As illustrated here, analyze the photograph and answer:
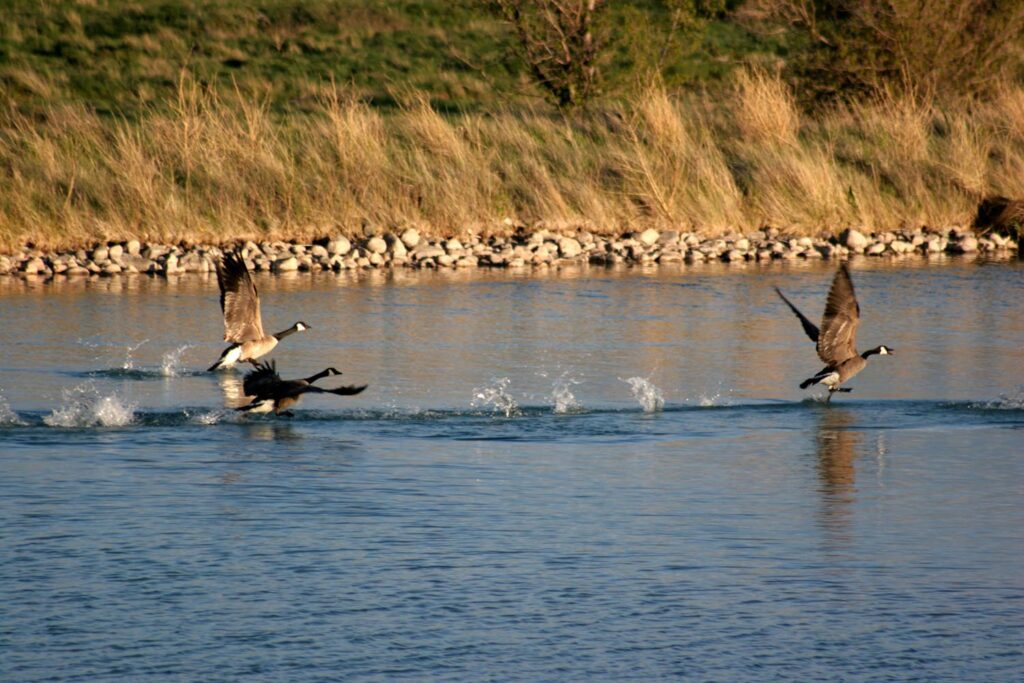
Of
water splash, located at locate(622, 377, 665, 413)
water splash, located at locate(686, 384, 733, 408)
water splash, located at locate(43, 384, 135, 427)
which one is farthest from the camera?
water splash, located at locate(686, 384, 733, 408)

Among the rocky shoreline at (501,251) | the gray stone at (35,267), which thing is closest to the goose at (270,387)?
the rocky shoreline at (501,251)

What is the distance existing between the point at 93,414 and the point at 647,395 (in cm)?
342

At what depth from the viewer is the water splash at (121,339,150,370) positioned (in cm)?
1148

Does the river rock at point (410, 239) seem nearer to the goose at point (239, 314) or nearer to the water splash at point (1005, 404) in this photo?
the goose at point (239, 314)

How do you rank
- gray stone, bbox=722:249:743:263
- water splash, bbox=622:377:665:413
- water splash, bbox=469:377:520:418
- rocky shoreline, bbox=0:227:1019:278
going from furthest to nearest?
gray stone, bbox=722:249:743:263
rocky shoreline, bbox=0:227:1019:278
water splash, bbox=622:377:665:413
water splash, bbox=469:377:520:418

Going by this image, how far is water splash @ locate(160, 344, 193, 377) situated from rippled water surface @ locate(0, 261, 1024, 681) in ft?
0.12

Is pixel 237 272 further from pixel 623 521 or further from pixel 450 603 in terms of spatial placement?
pixel 450 603

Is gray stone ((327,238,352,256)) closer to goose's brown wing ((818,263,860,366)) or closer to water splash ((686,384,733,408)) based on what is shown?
water splash ((686,384,733,408))

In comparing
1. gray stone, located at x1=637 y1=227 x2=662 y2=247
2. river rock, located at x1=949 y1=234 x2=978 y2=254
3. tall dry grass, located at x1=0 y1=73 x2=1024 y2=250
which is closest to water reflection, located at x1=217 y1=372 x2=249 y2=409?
tall dry grass, located at x1=0 y1=73 x2=1024 y2=250

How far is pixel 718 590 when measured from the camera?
6.37m

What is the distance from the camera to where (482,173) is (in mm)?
19844

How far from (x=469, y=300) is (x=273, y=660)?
32.5 ft

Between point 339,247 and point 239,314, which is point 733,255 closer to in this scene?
point 339,247

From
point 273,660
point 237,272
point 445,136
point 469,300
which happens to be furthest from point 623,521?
point 445,136
